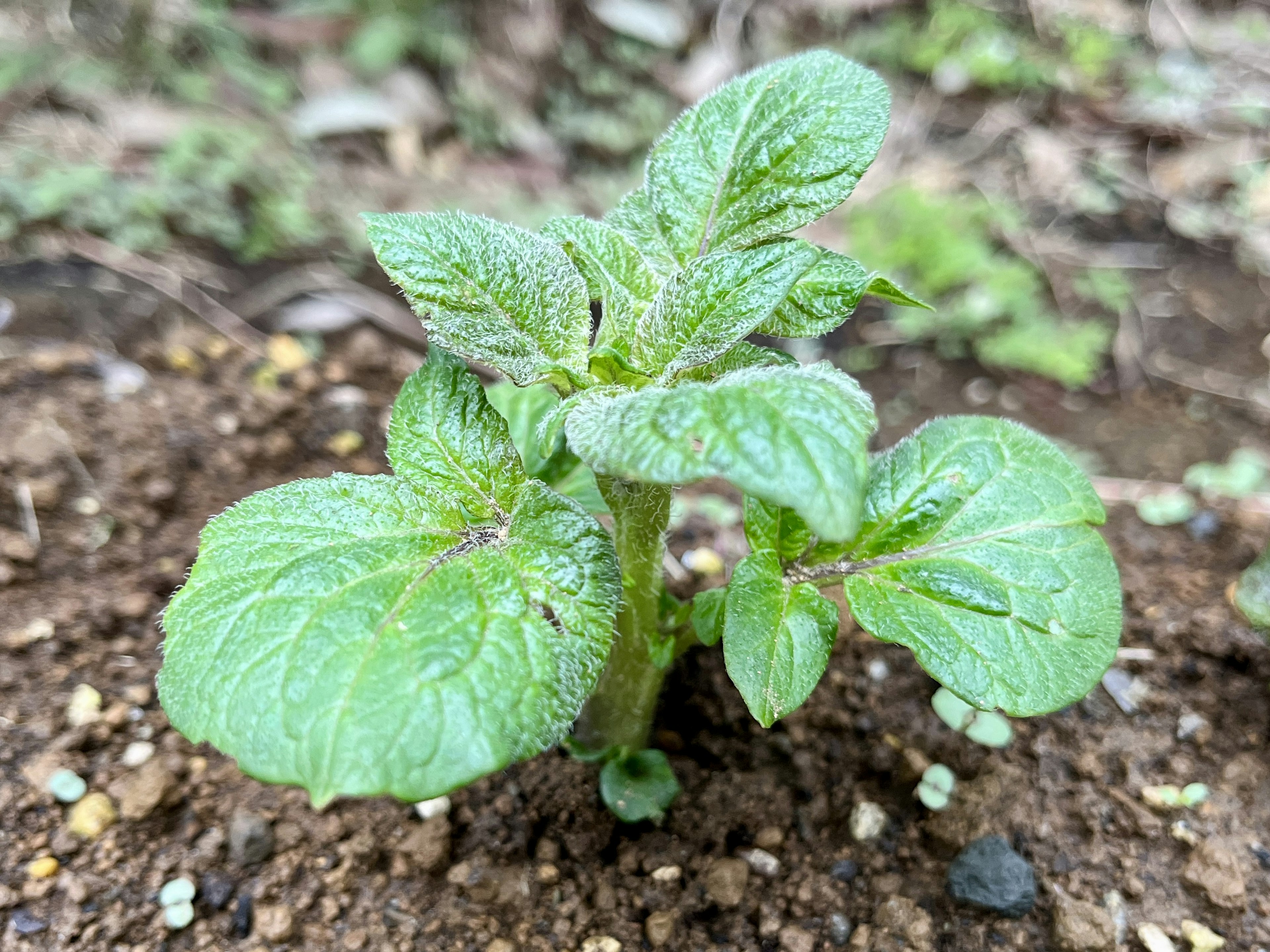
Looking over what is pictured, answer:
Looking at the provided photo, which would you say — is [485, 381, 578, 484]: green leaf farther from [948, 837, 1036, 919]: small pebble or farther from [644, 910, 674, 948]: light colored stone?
[948, 837, 1036, 919]: small pebble

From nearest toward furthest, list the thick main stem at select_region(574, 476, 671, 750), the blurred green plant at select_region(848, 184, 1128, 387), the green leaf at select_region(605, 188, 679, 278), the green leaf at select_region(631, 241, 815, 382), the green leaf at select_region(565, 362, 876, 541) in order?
the green leaf at select_region(565, 362, 876, 541) → the green leaf at select_region(631, 241, 815, 382) → the thick main stem at select_region(574, 476, 671, 750) → the green leaf at select_region(605, 188, 679, 278) → the blurred green plant at select_region(848, 184, 1128, 387)

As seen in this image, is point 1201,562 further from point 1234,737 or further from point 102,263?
point 102,263

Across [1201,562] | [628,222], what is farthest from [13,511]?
[1201,562]

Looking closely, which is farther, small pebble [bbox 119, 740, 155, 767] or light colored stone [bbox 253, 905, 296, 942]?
small pebble [bbox 119, 740, 155, 767]

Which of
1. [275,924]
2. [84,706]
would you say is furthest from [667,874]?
[84,706]

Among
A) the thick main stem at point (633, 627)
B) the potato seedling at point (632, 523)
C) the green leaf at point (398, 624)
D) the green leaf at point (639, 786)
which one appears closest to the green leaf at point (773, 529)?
the potato seedling at point (632, 523)

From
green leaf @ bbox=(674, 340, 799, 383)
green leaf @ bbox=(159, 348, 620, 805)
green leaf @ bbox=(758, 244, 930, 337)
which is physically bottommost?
green leaf @ bbox=(159, 348, 620, 805)

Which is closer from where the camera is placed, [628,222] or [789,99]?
[789,99]

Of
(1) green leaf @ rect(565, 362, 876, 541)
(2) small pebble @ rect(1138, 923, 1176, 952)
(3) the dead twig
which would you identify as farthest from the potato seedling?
(3) the dead twig
